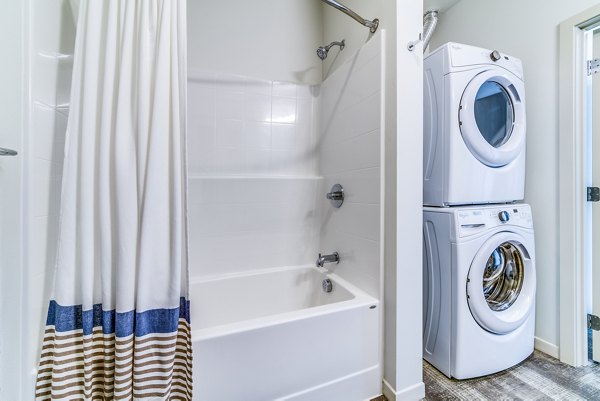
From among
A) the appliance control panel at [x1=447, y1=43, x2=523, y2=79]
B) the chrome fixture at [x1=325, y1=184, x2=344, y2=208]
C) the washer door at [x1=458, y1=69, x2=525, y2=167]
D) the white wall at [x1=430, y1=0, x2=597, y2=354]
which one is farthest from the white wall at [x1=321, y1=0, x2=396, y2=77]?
the white wall at [x1=430, y1=0, x2=597, y2=354]

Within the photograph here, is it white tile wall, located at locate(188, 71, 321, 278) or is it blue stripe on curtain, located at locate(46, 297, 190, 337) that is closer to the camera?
blue stripe on curtain, located at locate(46, 297, 190, 337)

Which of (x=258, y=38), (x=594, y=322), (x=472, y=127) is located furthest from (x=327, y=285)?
(x=258, y=38)

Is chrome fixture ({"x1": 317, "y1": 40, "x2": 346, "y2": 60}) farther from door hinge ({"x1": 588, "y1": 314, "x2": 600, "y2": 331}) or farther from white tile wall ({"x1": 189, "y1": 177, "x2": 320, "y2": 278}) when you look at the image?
door hinge ({"x1": 588, "y1": 314, "x2": 600, "y2": 331})

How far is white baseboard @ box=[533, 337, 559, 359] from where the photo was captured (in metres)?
1.50

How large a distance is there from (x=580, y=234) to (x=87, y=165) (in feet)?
7.67

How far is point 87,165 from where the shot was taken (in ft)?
2.50

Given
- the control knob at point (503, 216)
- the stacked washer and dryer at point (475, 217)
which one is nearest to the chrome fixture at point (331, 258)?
the stacked washer and dryer at point (475, 217)

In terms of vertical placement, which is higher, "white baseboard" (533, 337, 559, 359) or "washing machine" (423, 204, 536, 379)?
"washing machine" (423, 204, 536, 379)

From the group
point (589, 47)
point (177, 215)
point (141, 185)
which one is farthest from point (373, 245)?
point (589, 47)

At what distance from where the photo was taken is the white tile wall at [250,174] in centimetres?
165

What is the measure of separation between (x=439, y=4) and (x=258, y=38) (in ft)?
4.96

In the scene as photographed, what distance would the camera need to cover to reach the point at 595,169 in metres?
1.42

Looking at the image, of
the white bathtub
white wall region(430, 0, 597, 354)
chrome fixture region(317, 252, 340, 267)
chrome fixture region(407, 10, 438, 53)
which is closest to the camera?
the white bathtub

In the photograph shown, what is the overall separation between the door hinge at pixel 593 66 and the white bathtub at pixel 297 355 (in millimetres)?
1768
